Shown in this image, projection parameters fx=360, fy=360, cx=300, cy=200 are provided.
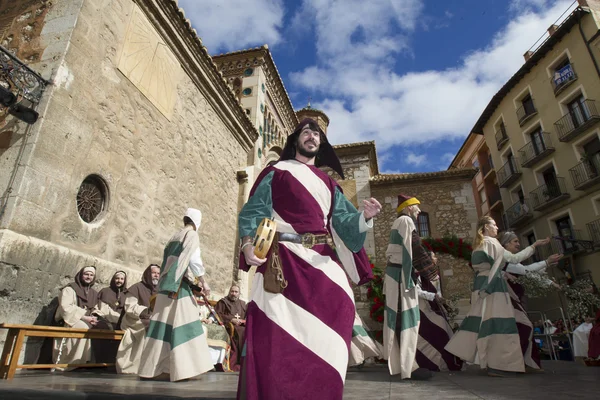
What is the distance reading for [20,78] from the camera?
16.2 feet

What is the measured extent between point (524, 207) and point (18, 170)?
72.8 ft

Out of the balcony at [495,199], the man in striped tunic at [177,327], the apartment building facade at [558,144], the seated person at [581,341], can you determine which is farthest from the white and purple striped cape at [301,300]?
the balcony at [495,199]

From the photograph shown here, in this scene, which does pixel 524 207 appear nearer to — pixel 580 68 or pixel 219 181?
pixel 580 68

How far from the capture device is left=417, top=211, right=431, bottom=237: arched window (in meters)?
17.2

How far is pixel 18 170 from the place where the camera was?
4.64 metres

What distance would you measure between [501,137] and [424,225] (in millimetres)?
10281

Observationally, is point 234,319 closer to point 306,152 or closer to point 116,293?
point 116,293

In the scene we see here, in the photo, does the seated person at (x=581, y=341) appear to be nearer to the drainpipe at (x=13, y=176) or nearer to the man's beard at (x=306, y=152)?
the man's beard at (x=306, y=152)

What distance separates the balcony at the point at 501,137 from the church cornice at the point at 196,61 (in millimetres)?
17569

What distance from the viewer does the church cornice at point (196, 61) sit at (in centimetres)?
778

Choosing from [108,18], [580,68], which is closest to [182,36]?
[108,18]

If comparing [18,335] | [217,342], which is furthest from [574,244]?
[18,335]

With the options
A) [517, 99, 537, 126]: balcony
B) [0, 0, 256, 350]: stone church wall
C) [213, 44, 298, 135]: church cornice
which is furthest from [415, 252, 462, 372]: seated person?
[517, 99, 537, 126]: balcony

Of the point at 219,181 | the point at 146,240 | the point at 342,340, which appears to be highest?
the point at 219,181
